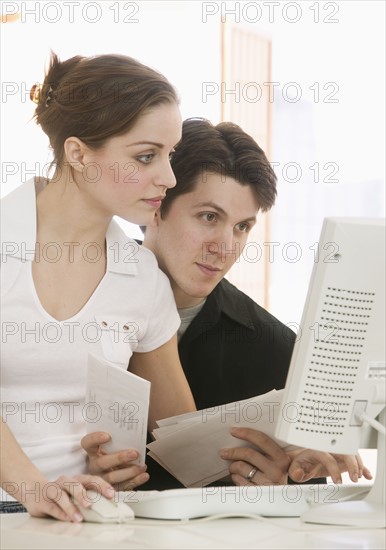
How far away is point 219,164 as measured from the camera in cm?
204

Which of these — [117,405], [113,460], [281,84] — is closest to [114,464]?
[113,460]

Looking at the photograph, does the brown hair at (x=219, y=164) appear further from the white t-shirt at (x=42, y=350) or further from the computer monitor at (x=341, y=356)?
the computer monitor at (x=341, y=356)

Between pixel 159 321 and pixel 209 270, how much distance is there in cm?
25

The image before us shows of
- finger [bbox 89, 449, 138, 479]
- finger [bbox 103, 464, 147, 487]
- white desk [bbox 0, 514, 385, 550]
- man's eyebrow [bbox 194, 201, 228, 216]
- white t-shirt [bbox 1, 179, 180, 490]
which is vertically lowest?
finger [bbox 103, 464, 147, 487]

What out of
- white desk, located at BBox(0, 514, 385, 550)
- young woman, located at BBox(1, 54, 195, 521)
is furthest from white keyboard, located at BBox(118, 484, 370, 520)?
young woman, located at BBox(1, 54, 195, 521)

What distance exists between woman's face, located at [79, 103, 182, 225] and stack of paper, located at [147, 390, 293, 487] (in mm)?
411

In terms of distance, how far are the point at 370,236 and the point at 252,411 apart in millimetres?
446

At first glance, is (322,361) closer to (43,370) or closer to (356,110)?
(43,370)

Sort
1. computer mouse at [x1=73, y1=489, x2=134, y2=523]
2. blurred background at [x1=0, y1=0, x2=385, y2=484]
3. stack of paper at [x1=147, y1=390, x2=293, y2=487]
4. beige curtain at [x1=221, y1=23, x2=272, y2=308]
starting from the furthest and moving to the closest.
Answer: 1. beige curtain at [x1=221, y1=23, x2=272, y2=308]
2. blurred background at [x1=0, y1=0, x2=385, y2=484]
3. stack of paper at [x1=147, y1=390, x2=293, y2=487]
4. computer mouse at [x1=73, y1=489, x2=134, y2=523]

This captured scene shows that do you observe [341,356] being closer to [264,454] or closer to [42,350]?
[264,454]

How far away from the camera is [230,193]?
79.0 inches

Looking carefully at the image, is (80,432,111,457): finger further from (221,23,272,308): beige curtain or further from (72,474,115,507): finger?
(221,23,272,308): beige curtain

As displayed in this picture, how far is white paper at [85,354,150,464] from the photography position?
1394mm

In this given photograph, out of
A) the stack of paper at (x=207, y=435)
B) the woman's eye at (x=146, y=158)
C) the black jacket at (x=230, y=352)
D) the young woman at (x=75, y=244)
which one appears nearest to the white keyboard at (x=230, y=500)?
the stack of paper at (x=207, y=435)
